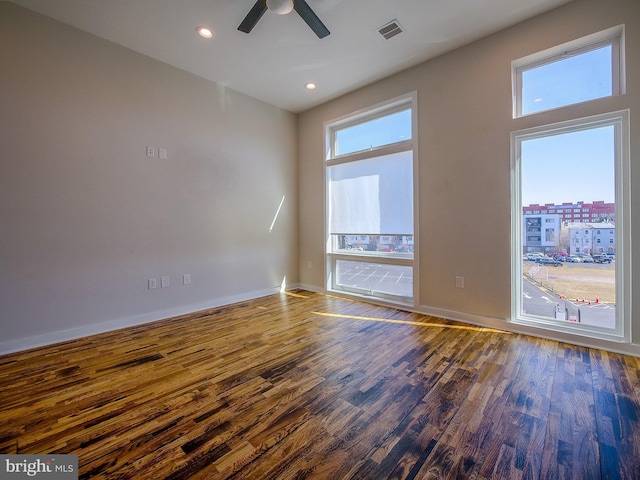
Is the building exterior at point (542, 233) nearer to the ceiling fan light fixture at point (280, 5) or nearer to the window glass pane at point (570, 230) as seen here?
the window glass pane at point (570, 230)

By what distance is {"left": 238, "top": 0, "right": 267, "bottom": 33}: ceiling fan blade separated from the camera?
7.42 ft

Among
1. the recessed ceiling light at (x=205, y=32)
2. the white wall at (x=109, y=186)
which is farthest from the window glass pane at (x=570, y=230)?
the white wall at (x=109, y=186)

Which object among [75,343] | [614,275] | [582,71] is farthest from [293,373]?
[582,71]

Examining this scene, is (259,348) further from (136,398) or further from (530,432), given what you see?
(530,432)

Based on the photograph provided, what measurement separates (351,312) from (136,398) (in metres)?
2.46

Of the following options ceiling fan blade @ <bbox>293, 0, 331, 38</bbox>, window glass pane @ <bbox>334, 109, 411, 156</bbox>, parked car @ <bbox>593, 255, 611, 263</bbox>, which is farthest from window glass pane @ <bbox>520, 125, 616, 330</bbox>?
ceiling fan blade @ <bbox>293, 0, 331, 38</bbox>

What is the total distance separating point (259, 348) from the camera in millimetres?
2621

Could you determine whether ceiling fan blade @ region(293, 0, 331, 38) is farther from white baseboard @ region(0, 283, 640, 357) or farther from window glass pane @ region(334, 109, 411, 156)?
white baseboard @ region(0, 283, 640, 357)

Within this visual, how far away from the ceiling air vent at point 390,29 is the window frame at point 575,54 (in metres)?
1.26

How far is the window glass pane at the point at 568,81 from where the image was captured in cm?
251

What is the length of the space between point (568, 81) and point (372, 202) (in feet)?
7.93

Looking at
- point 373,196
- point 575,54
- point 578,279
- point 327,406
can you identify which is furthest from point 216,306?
point 575,54

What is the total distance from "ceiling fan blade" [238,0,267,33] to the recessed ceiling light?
604mm

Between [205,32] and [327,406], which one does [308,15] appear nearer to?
[205,32]
